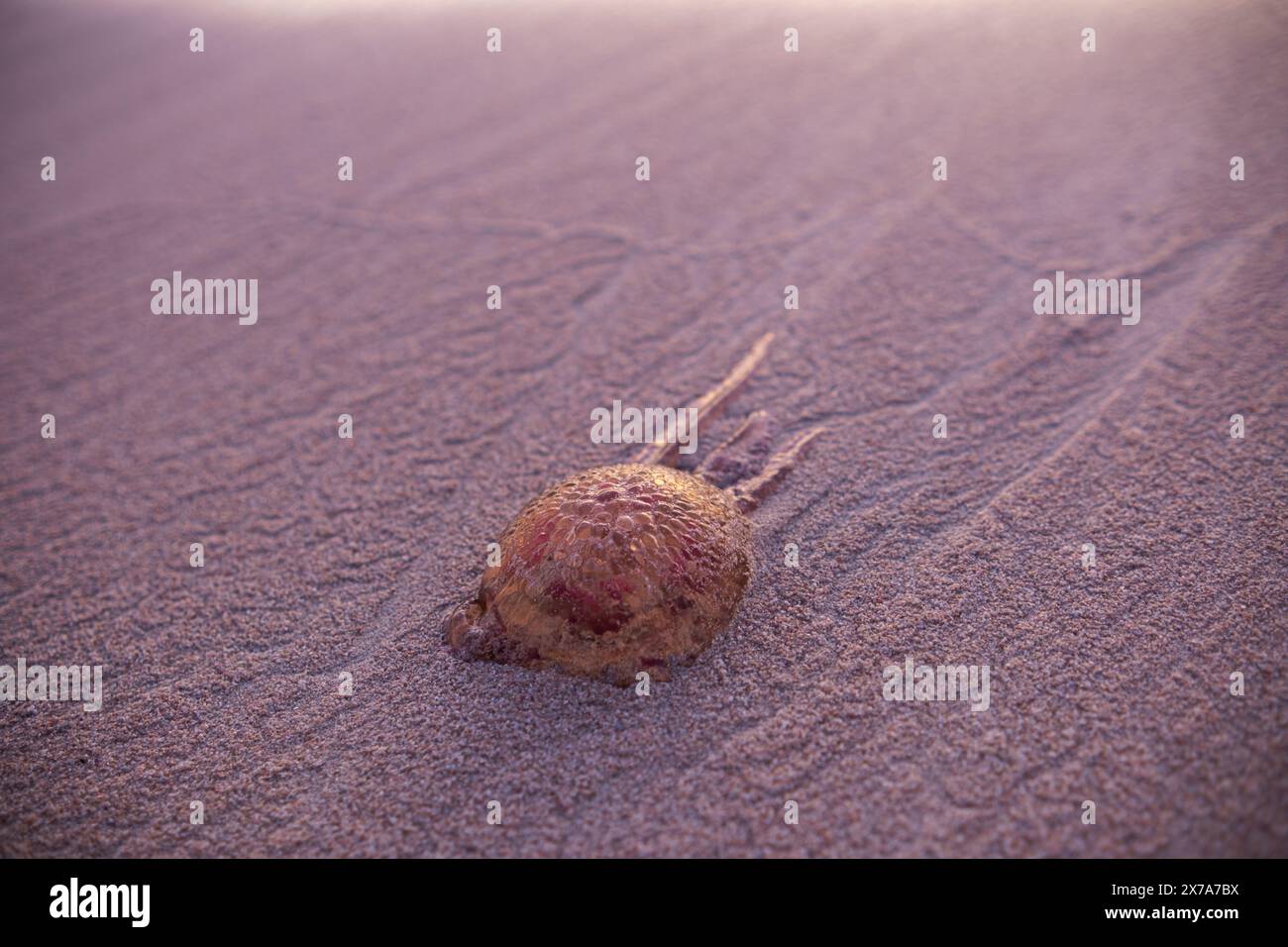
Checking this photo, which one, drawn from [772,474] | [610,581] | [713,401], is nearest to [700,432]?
[713,401]

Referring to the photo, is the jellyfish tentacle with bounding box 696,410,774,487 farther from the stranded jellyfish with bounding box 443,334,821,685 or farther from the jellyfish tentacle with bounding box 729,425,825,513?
the stranded jellyfish with bounding box 443,334,821,685

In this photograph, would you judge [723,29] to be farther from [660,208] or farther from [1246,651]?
[1246,651]

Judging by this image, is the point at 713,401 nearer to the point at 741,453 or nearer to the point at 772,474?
the point at 741,453

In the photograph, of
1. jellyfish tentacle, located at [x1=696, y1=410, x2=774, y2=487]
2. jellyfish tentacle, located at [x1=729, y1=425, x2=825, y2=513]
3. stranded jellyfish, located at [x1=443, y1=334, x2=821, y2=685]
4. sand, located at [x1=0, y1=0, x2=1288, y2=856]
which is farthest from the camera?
jellyfish tentacle, located at [x1=696, y1=410, x2=774, y2=487]

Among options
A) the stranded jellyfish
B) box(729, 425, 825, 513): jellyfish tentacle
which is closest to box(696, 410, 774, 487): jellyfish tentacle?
box(729, 425, 825, 513): jellyfish tentacle
